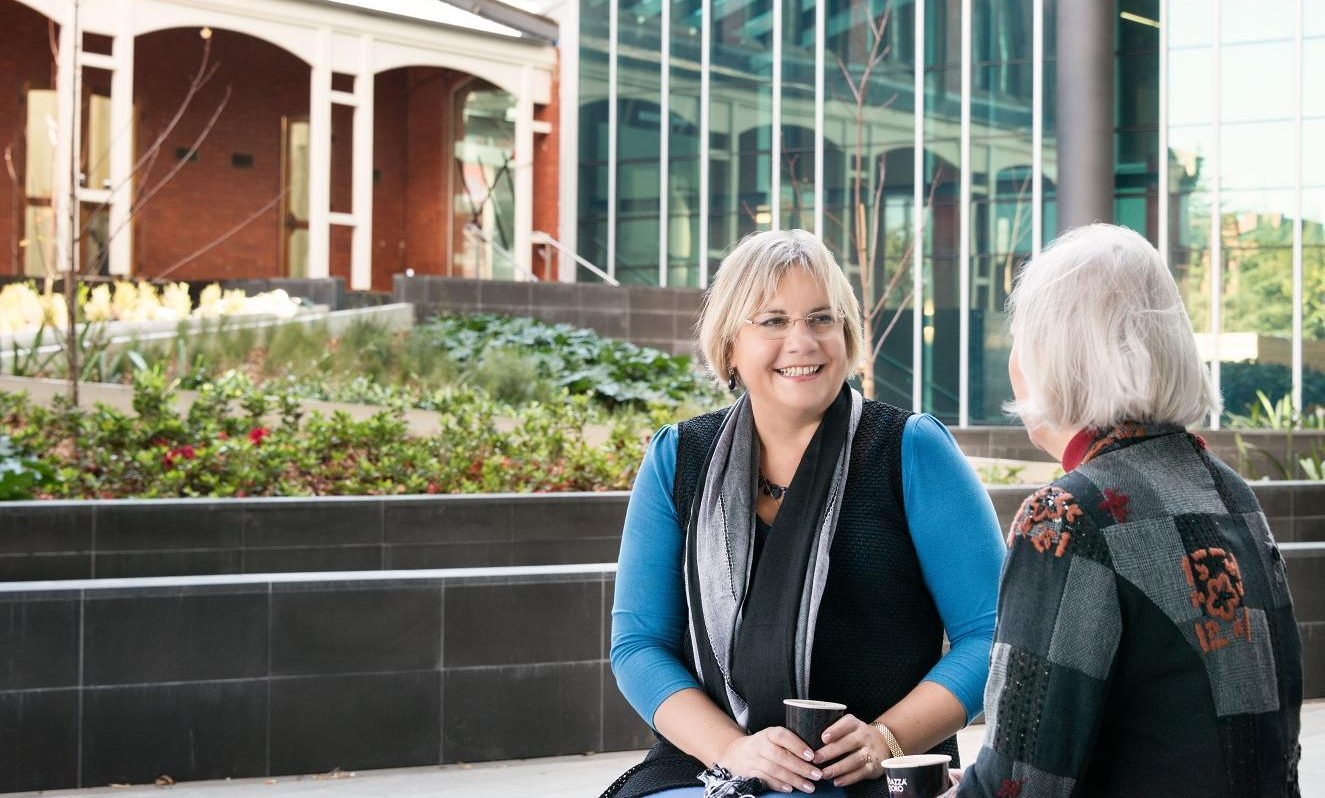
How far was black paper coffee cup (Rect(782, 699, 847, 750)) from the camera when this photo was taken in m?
2.13

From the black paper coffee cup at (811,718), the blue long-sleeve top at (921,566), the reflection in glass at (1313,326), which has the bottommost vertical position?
the black paper coffee cup at (811,718)

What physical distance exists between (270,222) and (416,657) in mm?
19998

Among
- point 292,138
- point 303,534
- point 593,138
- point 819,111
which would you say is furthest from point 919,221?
point 303,534

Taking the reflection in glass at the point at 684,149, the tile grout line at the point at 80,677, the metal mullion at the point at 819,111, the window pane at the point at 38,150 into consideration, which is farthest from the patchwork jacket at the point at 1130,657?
the window pane at the point at 38,150

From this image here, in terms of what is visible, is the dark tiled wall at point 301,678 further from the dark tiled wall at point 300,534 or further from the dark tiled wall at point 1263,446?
the dark tiled wall at point 1263,446

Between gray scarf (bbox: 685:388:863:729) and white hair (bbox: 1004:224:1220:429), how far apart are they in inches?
28.3

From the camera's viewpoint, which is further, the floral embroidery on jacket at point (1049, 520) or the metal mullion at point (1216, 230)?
the metal mullion at point (1216, 230)

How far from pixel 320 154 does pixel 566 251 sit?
14.4ft

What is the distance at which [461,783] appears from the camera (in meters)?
4.59

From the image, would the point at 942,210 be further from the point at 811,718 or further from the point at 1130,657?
the point at 1130,657

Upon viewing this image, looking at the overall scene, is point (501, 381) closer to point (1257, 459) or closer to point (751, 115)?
point (1257, 459)

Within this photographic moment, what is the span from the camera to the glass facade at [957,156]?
1766 centimetres

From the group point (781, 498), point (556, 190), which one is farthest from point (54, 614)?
point (556, 190)

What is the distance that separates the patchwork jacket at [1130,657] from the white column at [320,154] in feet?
62.5
